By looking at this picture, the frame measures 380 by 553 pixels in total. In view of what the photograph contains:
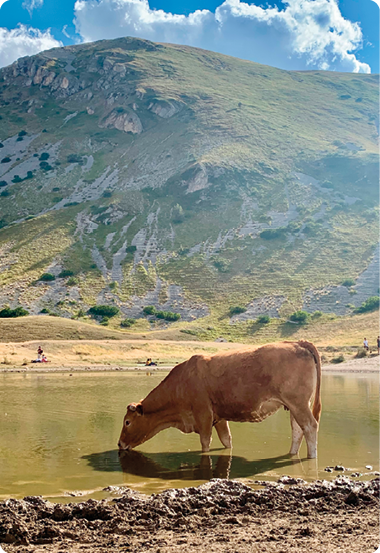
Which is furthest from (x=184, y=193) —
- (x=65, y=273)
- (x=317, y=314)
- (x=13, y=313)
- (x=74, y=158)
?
(x=13, y=313)

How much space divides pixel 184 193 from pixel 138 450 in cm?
11332

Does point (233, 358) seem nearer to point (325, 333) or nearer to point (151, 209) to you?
point (325, 333)

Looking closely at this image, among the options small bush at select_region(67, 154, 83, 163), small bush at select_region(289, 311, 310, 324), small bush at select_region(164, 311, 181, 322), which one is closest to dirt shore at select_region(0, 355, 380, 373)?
small bush at select_region(289, 311, 310, 324)

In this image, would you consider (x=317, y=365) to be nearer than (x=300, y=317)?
Yes

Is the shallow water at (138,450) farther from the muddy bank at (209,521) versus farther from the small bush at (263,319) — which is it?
the small bush at (263,319)

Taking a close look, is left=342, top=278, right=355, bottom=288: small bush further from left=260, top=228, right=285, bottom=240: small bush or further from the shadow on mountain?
the shadow on mountain

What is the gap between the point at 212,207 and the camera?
117 meters

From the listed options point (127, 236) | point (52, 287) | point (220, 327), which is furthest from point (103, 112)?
point (220, 327)

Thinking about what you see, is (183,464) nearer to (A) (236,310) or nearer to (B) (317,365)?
(B) (317,365)

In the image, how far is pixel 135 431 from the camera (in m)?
12.4

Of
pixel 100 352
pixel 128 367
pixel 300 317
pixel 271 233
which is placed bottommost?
pixel 128 367

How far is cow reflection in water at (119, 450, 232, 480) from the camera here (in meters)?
10.1

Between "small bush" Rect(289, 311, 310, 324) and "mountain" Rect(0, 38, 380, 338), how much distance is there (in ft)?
7.09

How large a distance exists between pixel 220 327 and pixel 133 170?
7926cm
